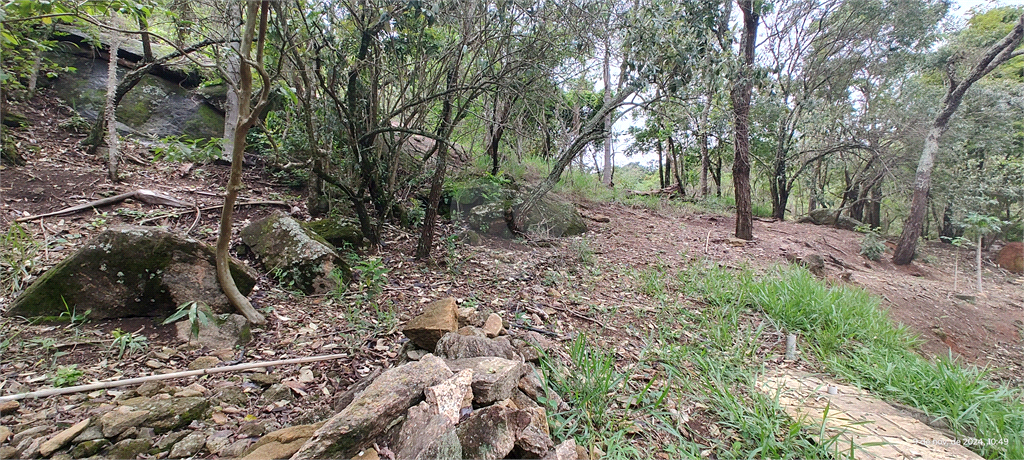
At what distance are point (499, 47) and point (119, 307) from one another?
315 centimetres

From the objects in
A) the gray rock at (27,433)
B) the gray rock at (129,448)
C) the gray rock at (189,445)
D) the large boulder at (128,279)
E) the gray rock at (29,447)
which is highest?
the large boulder at (128,279)

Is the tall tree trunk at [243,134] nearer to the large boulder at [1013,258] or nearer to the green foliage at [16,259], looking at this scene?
the green foliage at [16,259]

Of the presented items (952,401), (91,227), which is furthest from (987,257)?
(91,227)

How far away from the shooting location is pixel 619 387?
86.2 inches

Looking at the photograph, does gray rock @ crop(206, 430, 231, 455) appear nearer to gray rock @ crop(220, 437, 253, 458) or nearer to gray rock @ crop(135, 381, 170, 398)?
gray rock @ crop(220, 437, 253, 458)

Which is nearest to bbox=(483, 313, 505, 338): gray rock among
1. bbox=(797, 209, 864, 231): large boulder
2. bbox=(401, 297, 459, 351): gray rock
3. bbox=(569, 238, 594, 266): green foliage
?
bbox=(401, 297, 459, 351): gray rock

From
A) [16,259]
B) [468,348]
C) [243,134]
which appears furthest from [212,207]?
[468,348]

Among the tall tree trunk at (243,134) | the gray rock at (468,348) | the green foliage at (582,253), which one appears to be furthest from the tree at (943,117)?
the tall tree trunk at (243,134)

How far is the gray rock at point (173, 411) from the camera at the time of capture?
1.51 metres

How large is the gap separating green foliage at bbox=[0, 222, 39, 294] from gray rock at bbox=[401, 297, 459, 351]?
7.42 ft

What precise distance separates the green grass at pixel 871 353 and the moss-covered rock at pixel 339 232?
3190 mm

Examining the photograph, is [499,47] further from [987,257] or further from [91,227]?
[987,257]

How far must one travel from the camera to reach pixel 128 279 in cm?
224

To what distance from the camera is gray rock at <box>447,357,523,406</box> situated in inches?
67.7
